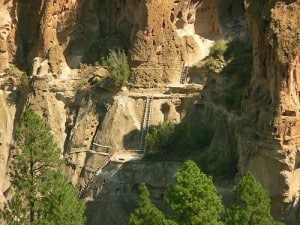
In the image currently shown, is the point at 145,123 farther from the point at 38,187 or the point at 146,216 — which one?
the point at 146,216

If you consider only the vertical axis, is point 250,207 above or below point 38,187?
above

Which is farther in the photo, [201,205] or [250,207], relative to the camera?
[250,207]

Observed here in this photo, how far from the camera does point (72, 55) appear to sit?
125 feet

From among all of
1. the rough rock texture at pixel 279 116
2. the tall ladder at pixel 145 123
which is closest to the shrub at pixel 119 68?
the tall ladder at pixel 145 123

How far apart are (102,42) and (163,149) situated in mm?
8943

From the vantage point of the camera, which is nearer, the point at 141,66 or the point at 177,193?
the point at 177,193

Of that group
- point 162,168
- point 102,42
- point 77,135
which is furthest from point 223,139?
point 102,42

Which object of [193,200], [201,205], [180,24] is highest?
[180,24]

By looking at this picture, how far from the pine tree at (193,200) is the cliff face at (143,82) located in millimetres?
5043

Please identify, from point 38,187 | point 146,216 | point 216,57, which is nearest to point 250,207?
point 146,216

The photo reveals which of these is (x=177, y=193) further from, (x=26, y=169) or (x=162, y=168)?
(x=162, y=168)

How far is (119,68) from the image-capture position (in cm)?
3469

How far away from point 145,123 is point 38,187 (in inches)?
442

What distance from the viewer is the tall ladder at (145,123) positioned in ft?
108
